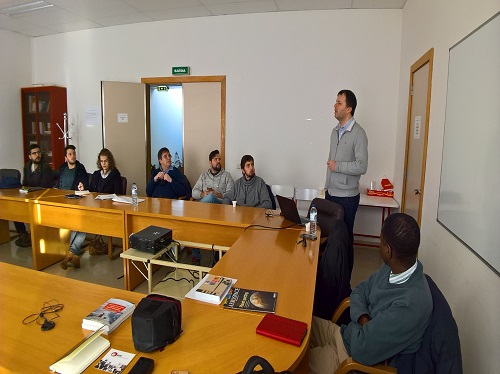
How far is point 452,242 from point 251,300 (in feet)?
4.38

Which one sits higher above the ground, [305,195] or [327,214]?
[327,214]

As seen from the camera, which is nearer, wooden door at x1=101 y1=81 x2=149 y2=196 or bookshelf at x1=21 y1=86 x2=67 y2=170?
wooden door at x1=101 y1=81 x2=149 y2=196

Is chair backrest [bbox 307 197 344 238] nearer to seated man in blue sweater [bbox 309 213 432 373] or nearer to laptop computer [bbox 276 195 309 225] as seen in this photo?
laptop computer [bbox 276 195 309 225]

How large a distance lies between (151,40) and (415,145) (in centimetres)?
393

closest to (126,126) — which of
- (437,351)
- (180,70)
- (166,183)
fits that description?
(180,70)

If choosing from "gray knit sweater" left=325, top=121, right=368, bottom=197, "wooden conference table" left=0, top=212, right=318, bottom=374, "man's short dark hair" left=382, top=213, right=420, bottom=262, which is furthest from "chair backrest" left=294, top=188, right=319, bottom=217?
"man's short dark hair" left=382, top=213, right=420, bottom=262

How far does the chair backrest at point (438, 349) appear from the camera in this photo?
109 cm

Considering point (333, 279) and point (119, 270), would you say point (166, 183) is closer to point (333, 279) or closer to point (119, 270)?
point (119, 270)

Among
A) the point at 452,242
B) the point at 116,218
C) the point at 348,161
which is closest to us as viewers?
the point at 452,242

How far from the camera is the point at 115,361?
102 cm

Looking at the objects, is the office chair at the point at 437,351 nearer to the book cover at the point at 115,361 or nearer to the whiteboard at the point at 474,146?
the whiteboard at the point at 474,146

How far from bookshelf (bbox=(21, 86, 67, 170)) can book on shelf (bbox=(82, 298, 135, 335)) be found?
491cm

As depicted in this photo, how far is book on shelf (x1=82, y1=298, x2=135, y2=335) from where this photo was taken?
118 centimetres

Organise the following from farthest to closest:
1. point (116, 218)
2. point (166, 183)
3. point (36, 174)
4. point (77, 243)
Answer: point (36, 174)
point (166, 183)
point (77, 243)
point (116, 218)
